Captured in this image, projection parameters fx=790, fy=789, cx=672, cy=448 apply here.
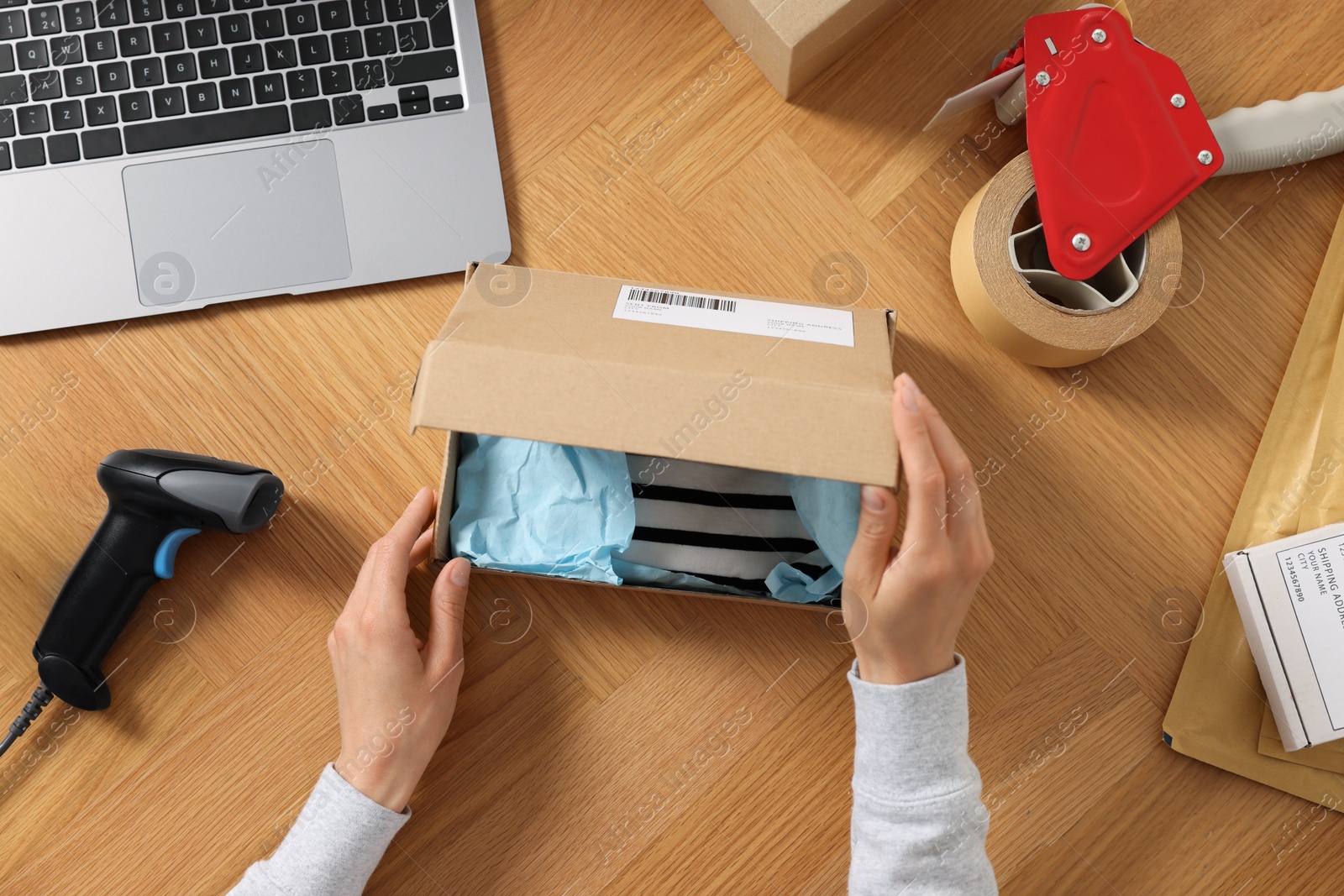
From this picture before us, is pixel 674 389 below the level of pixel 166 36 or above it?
below

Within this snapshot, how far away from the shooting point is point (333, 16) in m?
0.63

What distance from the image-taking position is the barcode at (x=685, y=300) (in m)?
0.53

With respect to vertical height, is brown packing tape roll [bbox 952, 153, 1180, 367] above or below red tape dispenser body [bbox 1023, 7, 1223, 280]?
below

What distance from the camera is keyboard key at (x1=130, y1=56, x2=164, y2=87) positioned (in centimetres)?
63

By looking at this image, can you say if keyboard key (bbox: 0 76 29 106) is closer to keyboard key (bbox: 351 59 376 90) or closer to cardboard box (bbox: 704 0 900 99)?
keyboard key (bbox: 351 59 376 90)

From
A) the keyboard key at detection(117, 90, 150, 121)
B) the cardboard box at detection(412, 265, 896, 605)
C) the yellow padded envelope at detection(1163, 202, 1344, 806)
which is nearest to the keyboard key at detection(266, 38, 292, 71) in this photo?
the keyboard key at detection(117, 90, 150, 121)

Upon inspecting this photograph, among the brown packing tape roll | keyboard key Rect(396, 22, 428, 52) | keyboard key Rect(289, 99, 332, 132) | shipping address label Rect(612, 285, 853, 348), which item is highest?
keyboard key Rect(396, 22, 428, 52)

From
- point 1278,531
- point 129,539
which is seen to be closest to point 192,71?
point 129,539

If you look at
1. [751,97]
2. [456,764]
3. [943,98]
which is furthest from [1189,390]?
[456,764]

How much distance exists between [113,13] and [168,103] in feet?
0.26

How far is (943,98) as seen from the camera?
2.26 feet

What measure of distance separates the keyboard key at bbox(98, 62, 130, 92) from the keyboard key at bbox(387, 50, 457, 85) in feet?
0.69

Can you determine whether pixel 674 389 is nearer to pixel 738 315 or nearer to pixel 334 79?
pixel 738 315

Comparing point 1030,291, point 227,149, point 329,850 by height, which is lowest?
point 329,850
